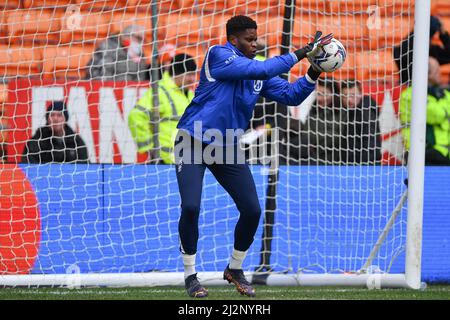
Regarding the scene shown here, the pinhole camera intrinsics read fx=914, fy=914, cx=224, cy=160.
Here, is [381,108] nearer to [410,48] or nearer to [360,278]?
[410,48]

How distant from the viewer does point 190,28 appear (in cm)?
902

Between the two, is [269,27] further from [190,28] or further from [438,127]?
[438,127]

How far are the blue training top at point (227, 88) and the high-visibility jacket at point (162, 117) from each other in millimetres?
1904

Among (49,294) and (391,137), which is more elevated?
(391,137)

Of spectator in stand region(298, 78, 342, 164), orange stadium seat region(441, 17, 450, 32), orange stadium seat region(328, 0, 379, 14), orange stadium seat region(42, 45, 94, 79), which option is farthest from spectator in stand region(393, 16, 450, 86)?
orange stadium seat region(42, 45, 94, 79)

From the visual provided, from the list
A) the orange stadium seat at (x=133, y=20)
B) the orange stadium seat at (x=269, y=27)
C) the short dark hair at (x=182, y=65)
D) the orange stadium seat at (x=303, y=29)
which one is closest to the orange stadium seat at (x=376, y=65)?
the orange stadium seat at (x=303, y=29)

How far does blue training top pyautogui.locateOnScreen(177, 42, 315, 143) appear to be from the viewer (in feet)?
21.4

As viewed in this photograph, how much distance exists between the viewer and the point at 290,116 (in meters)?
8.91

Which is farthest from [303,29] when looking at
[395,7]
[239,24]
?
[239,24]

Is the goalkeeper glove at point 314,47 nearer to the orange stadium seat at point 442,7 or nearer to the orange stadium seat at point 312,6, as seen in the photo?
the orange stadium seat at point 312,6

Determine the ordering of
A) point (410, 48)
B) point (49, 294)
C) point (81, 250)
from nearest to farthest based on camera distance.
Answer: point (49, 294), point (81, 250), point (410, 48)

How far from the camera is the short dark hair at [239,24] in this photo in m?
6.75

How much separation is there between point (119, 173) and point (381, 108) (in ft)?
8.47

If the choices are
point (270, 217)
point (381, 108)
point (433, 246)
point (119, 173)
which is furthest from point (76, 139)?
point (433, 246)
